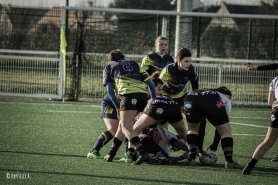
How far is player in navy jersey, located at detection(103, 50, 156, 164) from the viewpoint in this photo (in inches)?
353

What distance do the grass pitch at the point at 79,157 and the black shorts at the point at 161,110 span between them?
0.75 m

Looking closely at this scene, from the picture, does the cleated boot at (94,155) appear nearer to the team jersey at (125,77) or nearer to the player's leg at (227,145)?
the team jersey at (125,77)

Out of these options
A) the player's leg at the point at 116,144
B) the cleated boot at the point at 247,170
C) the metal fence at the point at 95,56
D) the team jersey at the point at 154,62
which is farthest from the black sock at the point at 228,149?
the metal fence at the point at 95,56

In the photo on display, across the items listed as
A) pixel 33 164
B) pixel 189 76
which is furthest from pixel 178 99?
pixel 33 164

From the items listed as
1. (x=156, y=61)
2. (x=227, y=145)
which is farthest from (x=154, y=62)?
(x=227, y=145)

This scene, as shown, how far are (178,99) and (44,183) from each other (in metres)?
4.05

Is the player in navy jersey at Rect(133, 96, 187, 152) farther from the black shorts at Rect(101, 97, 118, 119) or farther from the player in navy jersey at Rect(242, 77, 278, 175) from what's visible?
the player in navy jersey at Rect(242, 77, 278, 175)

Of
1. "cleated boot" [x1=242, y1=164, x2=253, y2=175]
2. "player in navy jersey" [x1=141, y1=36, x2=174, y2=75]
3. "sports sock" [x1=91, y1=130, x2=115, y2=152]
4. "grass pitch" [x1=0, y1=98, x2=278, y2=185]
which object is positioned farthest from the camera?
"player in navy jersey" [x1=141, y1=36, x2=174, y2=75]

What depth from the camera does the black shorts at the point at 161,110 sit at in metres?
8.95

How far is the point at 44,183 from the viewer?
22.9ft

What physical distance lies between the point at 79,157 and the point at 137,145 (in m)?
1.05

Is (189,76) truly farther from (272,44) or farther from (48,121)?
(272,44)

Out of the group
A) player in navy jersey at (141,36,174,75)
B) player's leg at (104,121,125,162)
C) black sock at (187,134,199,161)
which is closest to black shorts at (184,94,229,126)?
black sock at (187,134,199,161)

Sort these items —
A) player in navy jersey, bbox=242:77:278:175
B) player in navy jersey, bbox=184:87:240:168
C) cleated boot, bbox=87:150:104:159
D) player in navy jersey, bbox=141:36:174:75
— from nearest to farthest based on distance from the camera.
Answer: player in navy jersey, bbox=242:77:278:175, player in navy jersey, bbox=184:87:240:168, cleated boot, bbox=87:150:104:159, player in navy jersey, bbox=141:36:174:75
